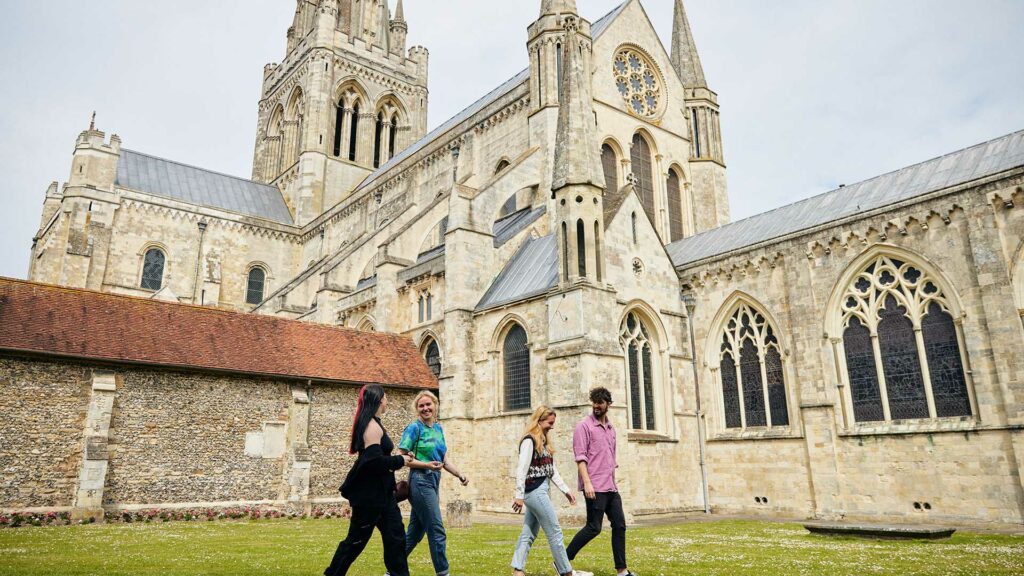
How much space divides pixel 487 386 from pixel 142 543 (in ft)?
33.8

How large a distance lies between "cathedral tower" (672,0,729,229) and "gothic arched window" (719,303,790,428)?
9462 mm

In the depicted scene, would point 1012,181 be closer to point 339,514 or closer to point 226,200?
point 339,514

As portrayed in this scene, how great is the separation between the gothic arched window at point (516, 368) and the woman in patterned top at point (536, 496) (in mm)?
11424

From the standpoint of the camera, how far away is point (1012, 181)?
14.2m

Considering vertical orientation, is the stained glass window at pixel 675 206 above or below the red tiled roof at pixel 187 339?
above

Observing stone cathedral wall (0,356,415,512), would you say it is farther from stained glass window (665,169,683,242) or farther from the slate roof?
stained glass window (665,169,683,242)

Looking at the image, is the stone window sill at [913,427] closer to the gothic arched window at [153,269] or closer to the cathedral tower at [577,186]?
the cathedral tower at [577,186]

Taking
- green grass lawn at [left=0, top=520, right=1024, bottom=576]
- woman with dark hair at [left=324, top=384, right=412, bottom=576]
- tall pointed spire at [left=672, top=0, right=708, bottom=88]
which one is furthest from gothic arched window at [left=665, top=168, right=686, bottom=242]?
woman with dark hair at [left=324, top=384, right=412, bottom=576]

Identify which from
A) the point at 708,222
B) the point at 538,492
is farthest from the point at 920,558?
the point at 708,222

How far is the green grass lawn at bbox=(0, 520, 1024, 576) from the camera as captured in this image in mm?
7598

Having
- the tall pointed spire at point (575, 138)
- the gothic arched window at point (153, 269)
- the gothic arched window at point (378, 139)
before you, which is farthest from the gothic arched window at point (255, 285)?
the tall pointed spire at point (575, 138)

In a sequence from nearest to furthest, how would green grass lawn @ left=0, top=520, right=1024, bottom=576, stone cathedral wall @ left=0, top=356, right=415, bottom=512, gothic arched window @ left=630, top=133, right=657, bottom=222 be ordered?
1. green grass lawn @ left=0, top=520, right=1024, bottom=576
2. stone cathedral wall @ left=0, top=356, right=415, bottom=512
3. gothic arched window @ left=630, top=133, right=657, bottom=222

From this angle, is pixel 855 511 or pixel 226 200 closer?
pixel 855 511

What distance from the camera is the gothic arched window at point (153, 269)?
3681cm
